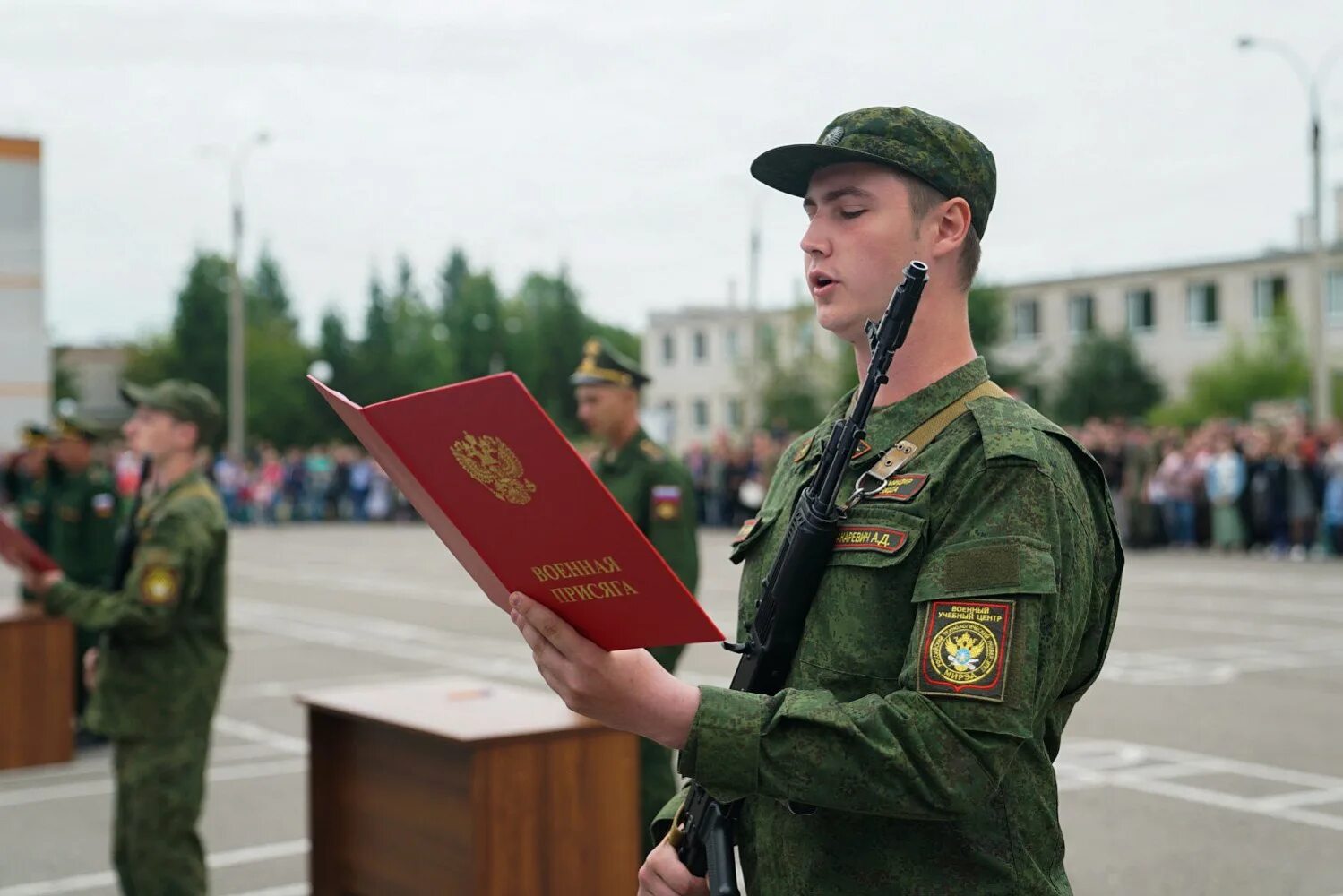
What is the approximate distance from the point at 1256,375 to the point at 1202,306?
6.00 m

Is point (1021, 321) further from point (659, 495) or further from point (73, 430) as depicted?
point (659, 495)

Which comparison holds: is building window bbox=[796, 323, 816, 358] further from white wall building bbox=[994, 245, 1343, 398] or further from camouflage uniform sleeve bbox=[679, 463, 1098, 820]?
camouflage uniform sleeve bbox=[679, 463, 1098, 820]

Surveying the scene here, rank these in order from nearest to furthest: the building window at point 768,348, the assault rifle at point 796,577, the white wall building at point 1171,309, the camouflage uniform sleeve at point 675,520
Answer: the assault rifle at point 796,577 < the camouflage uniform sleeve at point 675,520 < the white wall building at point 1171,309 < the building window at point 768,348

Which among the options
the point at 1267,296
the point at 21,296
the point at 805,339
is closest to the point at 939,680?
the point at 21,296

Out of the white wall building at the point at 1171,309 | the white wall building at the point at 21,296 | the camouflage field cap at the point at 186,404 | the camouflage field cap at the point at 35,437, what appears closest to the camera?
the camouflage field cap at the point at 186,404

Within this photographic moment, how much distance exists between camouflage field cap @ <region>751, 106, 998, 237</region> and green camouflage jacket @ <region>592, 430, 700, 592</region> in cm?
381

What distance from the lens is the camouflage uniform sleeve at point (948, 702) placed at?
1901 mm

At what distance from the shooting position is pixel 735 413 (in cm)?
7388

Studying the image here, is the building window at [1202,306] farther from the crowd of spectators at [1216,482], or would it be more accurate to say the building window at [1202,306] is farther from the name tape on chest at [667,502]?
the name tape on chest at [667,502]

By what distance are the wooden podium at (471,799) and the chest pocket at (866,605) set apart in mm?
2574

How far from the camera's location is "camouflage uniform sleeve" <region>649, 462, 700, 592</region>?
6.07m

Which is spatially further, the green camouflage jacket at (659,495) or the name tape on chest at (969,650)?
the green camouflage jacket at (659,495)

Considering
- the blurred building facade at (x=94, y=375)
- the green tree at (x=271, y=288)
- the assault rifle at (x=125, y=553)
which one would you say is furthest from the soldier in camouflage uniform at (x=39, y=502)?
the green tree at (x=271, y=288)

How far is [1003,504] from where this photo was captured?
198cm
